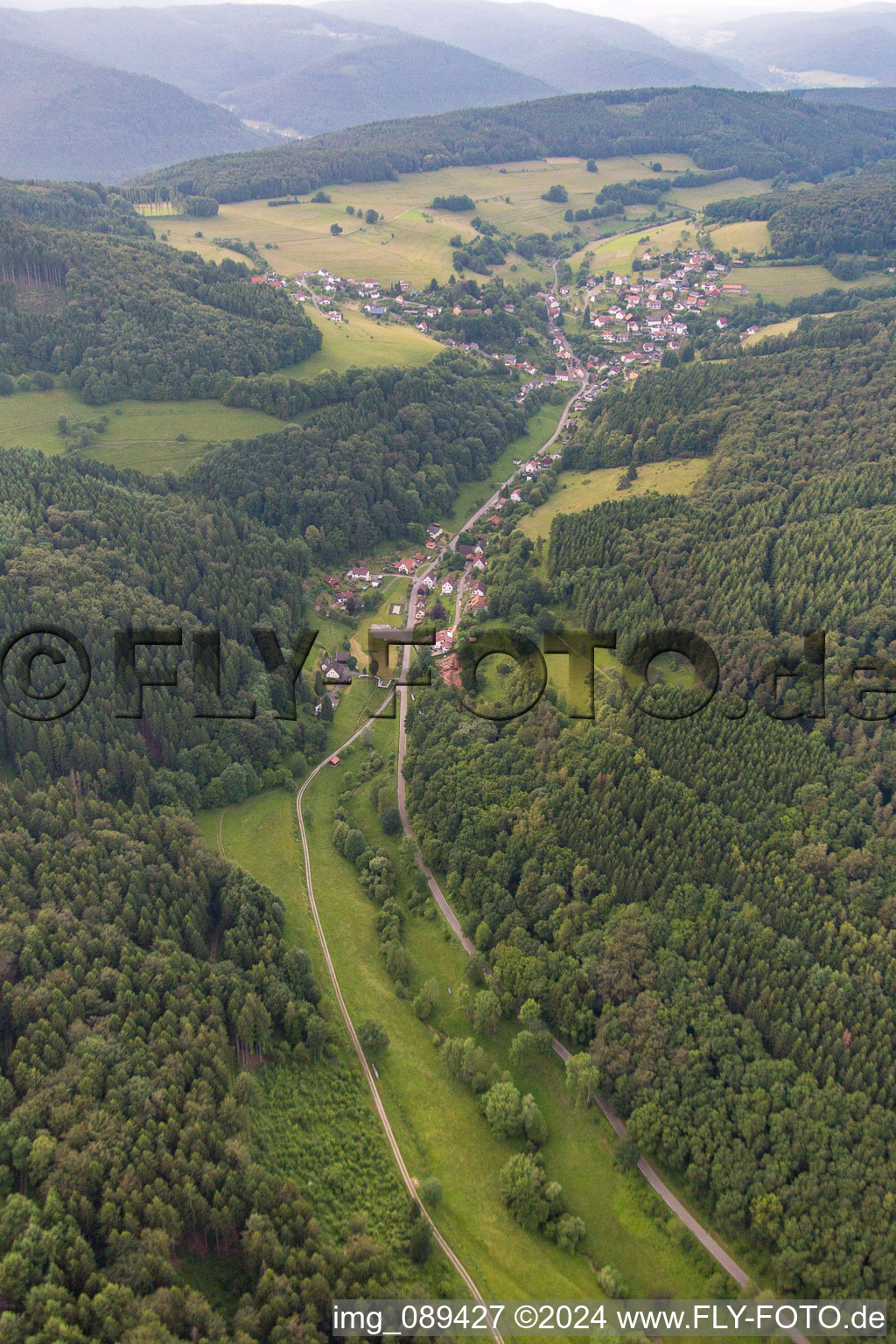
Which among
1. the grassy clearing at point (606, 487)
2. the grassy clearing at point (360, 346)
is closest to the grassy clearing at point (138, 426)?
the grassy clearing at point (360, 346)

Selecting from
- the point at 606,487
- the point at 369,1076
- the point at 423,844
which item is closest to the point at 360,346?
the point at 606,487

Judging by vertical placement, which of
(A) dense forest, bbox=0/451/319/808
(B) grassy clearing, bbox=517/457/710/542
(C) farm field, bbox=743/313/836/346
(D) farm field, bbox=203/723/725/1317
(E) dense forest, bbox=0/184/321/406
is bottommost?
(D) farm field, bbox=203/723/725/1317

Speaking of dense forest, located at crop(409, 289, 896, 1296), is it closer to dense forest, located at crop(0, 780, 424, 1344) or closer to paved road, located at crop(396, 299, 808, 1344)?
paved road, located at crop(396, 299, 808, 1344)

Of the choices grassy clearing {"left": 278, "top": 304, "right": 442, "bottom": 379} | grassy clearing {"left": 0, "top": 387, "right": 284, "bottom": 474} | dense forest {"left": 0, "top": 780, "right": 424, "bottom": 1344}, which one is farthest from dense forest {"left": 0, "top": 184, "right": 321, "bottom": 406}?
dense forest {"left": 0, "top": 780, "right": 424, "bottom": 1344}

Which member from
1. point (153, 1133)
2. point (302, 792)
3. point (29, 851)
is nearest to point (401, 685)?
point (302, 792)

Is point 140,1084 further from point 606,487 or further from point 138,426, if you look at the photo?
point 138,426

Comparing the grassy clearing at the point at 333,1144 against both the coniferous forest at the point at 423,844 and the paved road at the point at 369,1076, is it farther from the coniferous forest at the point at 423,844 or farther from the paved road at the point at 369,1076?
the paved road at the point at 369,1076
